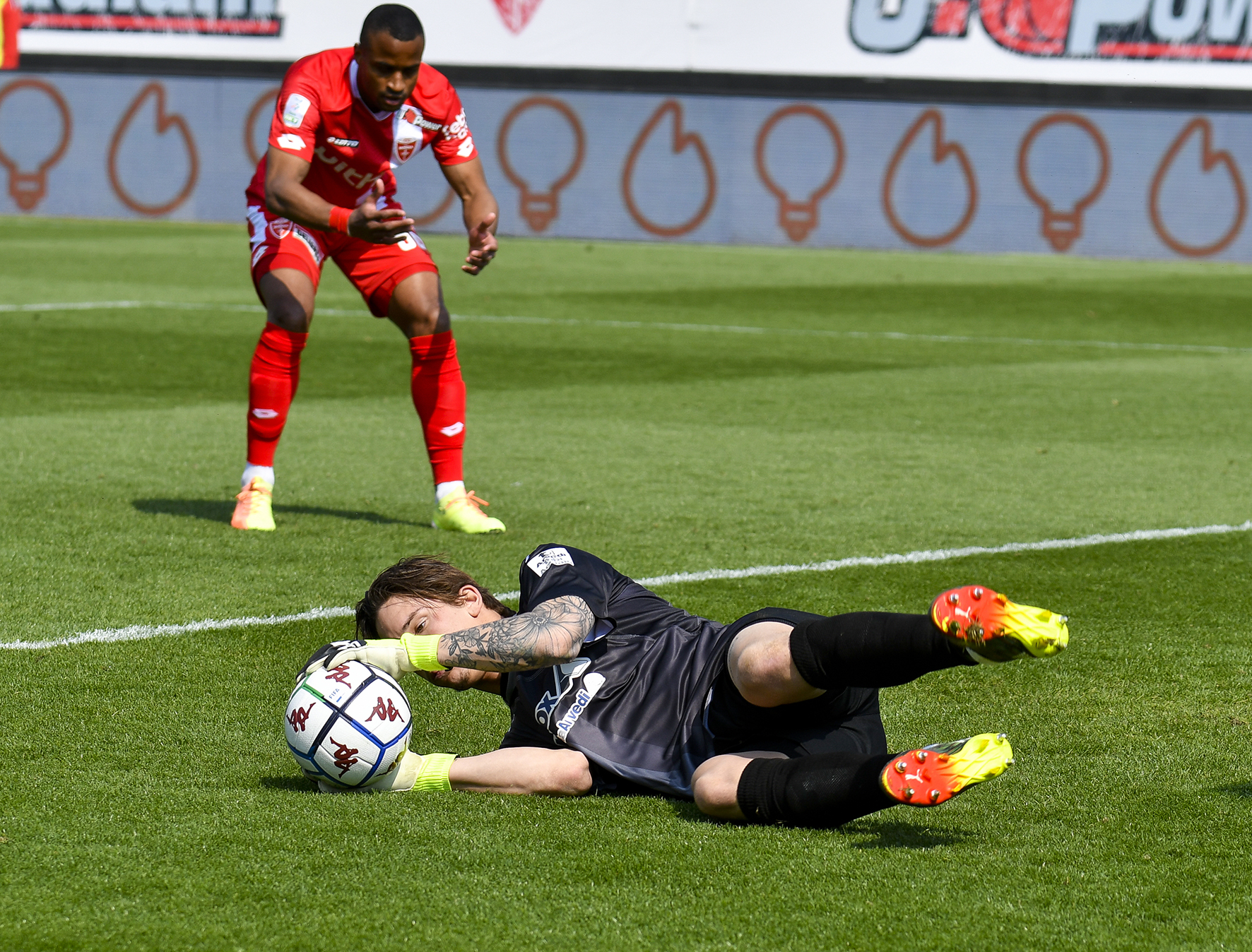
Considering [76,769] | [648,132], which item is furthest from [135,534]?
[648,132]

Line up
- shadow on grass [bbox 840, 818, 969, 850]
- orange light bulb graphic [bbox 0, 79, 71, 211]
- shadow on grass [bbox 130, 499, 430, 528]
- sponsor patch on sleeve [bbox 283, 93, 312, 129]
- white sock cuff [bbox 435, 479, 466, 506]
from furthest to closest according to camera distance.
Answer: orange light bulb graphic [bbox 0, 79, 71, 211] < shadow on grass [bbox 130, 499, 430, 528] < white sock cuff [bbox 435, 479, 466, 506] < sponsor patch on sleeve [bbox 283, 93, 312, 129] < shadow on grass [bbox 840, 818, 969, 850]

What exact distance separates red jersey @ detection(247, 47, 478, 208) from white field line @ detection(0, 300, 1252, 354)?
29.5 feet

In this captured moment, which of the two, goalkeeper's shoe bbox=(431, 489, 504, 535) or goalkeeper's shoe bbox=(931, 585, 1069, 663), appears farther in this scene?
goalkeeper's shoe bbox=(431, 489, 504, 535)

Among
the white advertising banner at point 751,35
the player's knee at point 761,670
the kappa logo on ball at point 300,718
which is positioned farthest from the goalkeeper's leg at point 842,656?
the white advertising banner at point 751,35

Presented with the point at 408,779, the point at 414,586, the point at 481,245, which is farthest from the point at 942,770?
the point at 481,245

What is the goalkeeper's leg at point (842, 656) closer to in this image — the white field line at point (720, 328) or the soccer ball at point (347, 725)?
the soccer ball at point (347, 725)

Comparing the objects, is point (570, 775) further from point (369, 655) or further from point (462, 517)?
point (462, 517)

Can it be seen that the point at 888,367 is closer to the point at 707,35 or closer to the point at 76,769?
the point at 76,769

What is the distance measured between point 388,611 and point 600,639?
48 cm

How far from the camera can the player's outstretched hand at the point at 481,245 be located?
7.00m

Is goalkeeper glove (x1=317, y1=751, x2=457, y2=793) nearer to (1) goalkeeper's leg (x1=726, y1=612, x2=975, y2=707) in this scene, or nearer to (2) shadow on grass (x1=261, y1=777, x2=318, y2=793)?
(2) shadow on grass (x1=261, y1=777, x2=318, y2=793)

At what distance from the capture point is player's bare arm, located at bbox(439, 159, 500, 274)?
7.02 m

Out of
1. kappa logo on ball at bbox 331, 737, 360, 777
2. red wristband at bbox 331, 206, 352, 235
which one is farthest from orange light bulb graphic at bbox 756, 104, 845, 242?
kappa logo on ball at bbox 331, 737, 360, 777

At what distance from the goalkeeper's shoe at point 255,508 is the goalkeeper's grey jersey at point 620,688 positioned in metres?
3.08
